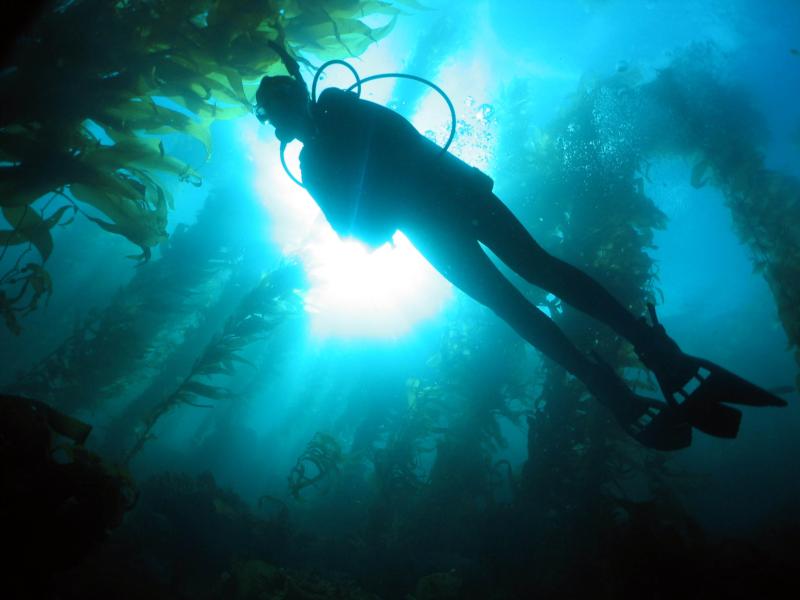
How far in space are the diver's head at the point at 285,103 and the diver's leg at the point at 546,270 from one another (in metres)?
1.61

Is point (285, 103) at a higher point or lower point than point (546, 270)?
higher

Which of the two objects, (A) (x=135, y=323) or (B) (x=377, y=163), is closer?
(B) (x=377, y=163)

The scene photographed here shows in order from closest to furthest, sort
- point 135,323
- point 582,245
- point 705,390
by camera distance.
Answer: point 705,390, point 582,245, point 135,323

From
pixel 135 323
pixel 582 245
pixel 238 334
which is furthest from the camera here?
pixel 135 323

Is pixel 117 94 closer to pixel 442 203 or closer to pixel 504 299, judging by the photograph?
pixel 442 203

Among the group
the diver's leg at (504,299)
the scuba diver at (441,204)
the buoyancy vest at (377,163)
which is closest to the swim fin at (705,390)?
the scuba diver at (441,204)

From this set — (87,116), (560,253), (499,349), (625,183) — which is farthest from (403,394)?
(87,116)

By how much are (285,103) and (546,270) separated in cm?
244

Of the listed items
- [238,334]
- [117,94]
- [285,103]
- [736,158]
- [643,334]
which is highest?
[736,158]

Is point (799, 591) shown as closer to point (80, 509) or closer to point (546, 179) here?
point (80, 509)

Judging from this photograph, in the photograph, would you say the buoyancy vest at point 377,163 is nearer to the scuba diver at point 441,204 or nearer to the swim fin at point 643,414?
the scuba diver at point 441,204

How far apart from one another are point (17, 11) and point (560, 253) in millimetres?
7764

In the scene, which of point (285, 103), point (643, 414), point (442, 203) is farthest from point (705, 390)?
point (285, 103)

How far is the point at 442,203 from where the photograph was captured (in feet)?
9.46
